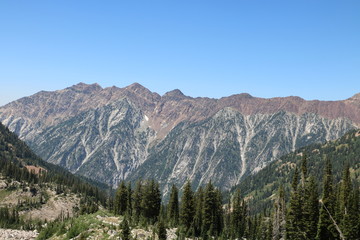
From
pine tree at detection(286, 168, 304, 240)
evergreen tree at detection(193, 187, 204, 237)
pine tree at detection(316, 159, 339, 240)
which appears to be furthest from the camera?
evergreen tree at detection(193, 187, 204, 237)

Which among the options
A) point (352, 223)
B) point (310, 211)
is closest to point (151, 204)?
point (310, 211)

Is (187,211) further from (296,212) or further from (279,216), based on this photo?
(296,212)

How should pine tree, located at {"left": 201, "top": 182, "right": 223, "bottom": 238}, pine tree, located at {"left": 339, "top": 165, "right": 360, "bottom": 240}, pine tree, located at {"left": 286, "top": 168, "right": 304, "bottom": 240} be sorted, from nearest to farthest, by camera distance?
pine tree, located at {"left": 339, "top": 165, "right": 360, "bottom": 240}
pine tree, located at {"left": 286, "top": 168, "right": 304, "bottom": 240}
pine tree, located at {"left": 201, "top": 182, "right": 223, "bottom": 238}

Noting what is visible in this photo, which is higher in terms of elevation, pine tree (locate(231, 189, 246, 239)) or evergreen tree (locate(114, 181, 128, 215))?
evergreen tree (locate(114, 181, 128, 215))

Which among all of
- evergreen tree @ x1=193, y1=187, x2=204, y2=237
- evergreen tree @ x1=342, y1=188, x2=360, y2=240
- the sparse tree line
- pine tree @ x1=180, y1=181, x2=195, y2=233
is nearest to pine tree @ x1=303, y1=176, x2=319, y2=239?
the sparse tree line

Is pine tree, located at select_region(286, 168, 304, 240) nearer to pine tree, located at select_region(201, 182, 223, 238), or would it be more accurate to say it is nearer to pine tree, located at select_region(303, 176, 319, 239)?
pine tree, located at select_region(303, 176, 319, 239)

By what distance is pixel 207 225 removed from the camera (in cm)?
11019

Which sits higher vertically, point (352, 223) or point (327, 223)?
point (352, 223)

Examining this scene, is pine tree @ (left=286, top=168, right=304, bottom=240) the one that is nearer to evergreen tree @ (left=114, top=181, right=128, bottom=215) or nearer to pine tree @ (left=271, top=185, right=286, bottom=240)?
pine tree @ (left=271, top=185, right=286, bottom=240)

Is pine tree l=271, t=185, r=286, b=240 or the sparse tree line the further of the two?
pine tree l=271, t=185, r=286, b=240

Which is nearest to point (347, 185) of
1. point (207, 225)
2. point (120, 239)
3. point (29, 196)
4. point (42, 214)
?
point (207, 225)

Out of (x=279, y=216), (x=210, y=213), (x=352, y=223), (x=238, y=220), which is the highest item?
(x=210, y=213)

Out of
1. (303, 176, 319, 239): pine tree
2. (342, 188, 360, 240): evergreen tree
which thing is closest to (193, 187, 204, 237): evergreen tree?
(303, 176, 319, 239): pine tree

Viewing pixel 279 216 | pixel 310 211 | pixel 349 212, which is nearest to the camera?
pixel 349 212
